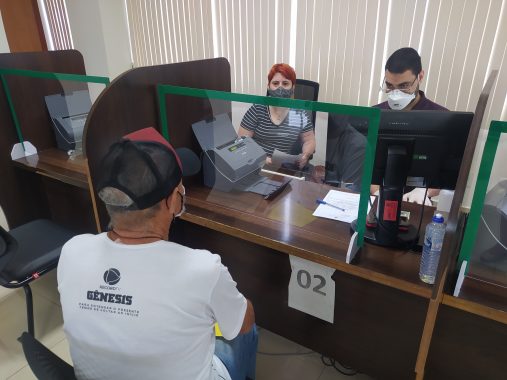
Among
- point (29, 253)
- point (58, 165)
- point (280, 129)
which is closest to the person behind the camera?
point (280, 129)

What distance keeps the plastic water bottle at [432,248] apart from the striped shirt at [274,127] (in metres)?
0.52

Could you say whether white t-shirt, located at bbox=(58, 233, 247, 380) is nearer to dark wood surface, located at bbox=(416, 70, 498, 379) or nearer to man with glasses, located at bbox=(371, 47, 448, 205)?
dark wood surface, located at bbox=(416, 70, 498, 379)

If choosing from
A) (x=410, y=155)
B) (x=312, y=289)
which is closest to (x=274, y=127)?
(x=410, y=155)

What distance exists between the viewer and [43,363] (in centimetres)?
66

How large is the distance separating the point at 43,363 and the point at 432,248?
93 centimetres

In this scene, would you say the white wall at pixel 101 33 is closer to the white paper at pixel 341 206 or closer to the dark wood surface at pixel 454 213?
the white paper at pixel 341 206

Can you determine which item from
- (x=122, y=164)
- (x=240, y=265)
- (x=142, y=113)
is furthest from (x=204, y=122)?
(x=122, y=164)

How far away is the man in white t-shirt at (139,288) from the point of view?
2.60 feet

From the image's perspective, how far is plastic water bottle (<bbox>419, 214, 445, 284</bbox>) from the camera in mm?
979

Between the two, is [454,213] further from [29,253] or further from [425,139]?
[29,253]

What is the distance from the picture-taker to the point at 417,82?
6.22 feet

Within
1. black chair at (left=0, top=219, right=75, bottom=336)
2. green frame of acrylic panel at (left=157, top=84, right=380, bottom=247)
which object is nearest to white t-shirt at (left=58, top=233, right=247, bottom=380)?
green frame of acrylic panel at (left=157, top=84, right=380, bottom=247)

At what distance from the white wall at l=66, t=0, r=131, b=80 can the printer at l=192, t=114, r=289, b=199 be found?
2.68 metres

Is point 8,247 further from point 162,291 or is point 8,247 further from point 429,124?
point 429,124
